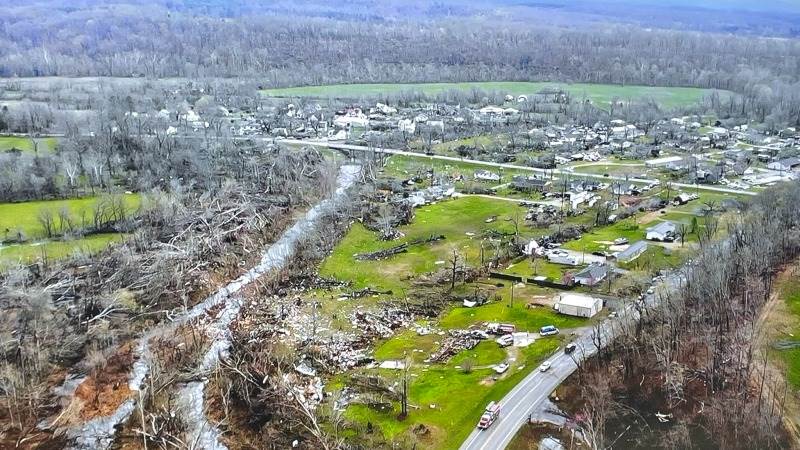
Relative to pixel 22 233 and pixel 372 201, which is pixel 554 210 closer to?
pixel 372 201

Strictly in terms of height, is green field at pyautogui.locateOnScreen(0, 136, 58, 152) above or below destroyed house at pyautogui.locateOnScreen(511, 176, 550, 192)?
above

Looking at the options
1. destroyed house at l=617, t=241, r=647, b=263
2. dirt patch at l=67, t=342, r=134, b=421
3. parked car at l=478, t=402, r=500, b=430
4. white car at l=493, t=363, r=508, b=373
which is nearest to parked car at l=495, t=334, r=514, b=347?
white car at l=493, t=363, r=508, b=373

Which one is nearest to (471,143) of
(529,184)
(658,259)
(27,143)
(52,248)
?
(529,184)

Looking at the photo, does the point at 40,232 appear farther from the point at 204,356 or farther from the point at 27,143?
the point at 27,143

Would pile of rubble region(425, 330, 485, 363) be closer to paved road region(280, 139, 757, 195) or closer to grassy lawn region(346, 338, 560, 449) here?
grassy lawn region(346, 338, 560, 449)

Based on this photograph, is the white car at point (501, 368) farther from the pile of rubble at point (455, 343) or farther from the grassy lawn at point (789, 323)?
the grassy lawn at point (789, 323)

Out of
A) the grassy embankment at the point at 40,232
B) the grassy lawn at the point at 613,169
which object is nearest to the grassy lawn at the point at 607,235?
the grassy lawn at the point at 613,169
